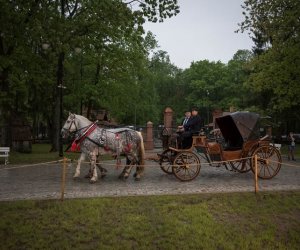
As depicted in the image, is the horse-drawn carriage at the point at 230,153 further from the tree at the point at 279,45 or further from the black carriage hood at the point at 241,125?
the tree at the point at 279,45

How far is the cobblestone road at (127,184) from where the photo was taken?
11188 millimetres

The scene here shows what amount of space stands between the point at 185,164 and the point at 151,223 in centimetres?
433

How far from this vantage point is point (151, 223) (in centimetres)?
935

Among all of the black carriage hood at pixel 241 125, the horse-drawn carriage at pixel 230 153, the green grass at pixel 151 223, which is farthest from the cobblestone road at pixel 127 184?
the black carriage hood at pixel 241 125

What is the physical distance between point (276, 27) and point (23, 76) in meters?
17.7

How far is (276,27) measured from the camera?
26.8 m

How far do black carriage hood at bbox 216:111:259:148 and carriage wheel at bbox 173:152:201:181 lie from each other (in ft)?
7.18

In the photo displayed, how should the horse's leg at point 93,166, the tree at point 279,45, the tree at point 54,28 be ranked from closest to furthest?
the horse's leg at point 93,166
the tree at point 54,28
the tree at point 279,45

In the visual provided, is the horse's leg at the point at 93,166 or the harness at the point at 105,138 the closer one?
the horse's leg at the point at 93,166

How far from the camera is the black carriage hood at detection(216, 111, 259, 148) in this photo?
1436 cm

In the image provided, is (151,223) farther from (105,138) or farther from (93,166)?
(105,138)

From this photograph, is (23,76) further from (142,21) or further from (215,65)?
(215,65)

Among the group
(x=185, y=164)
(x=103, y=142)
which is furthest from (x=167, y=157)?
(x=103, y=142)

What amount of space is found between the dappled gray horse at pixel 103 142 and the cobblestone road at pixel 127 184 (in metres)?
0.54
